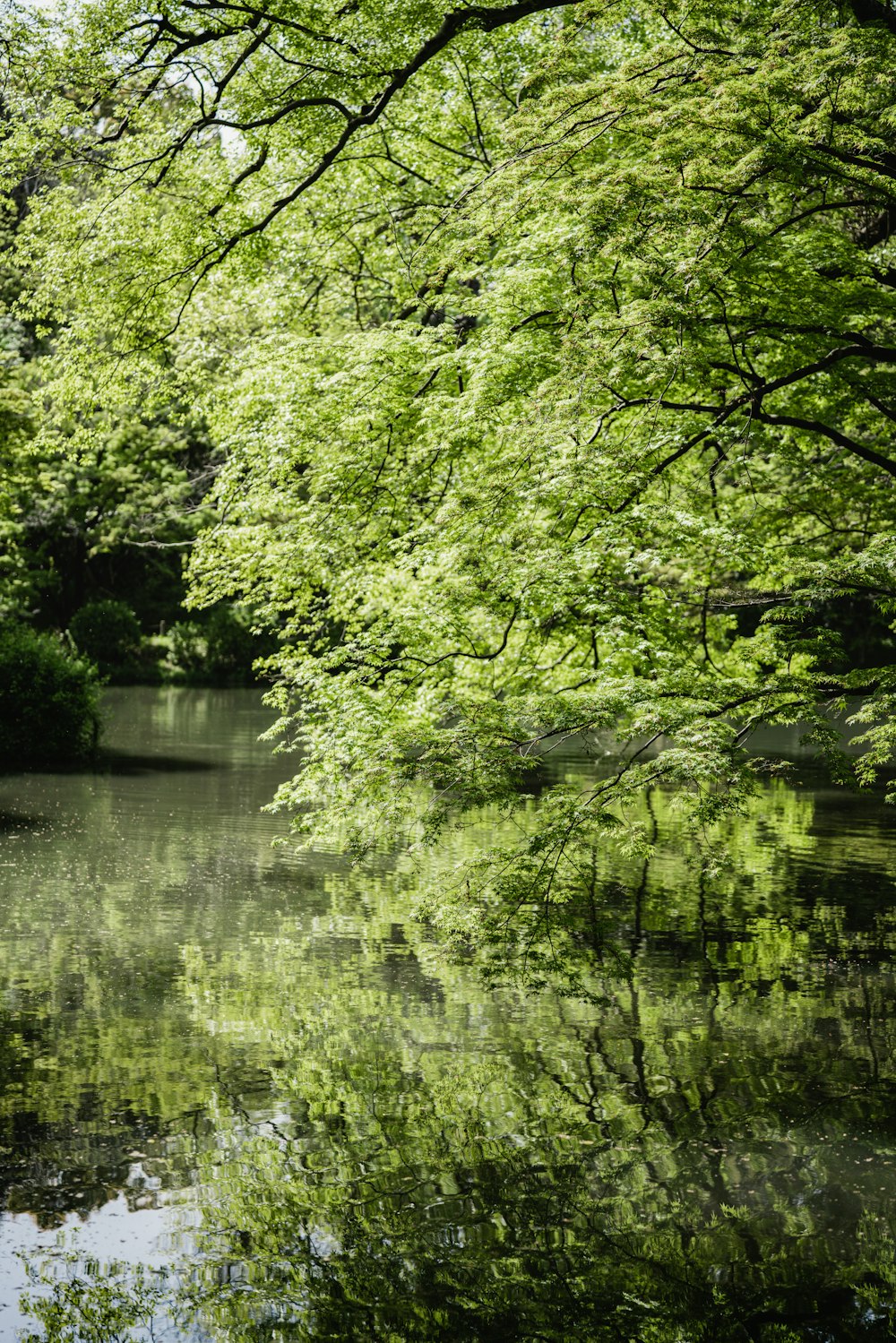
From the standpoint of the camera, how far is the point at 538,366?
1020 centimetres

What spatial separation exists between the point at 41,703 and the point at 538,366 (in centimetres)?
1182

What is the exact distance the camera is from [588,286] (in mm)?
8203

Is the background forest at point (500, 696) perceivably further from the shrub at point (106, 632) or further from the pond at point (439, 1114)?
the shrub at point (106, 632)

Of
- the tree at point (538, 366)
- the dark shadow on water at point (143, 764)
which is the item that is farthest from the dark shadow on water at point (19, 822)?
the dark shadow on water at point (143, 764)

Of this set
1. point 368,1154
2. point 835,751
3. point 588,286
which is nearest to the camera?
point 368,1154

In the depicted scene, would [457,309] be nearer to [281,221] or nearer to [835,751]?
[281,221]

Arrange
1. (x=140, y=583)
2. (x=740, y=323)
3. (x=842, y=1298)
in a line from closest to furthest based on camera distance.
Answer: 1. (x=842, y=1298)
2. (x=740, y=323)
3. (x=140, y=583)

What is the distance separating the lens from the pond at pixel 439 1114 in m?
4.64

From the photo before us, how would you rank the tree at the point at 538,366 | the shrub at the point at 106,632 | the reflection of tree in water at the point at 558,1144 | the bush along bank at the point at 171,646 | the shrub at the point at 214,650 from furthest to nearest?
the shrub at the point at 214,650
the bush along bank at the point at 171,646
the shrub at the point at 106,632
the tree at the point at 538,366
the reflection of tree in water at the point at 558,1144

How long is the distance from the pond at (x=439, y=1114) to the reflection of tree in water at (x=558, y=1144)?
0.7 inches

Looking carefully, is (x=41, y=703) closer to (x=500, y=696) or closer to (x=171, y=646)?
(x=500, y=696)

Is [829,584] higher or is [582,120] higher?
[582,120]

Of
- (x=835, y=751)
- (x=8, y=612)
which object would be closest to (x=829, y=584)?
(x=835, y=751)

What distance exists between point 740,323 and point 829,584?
2374 millimetres
